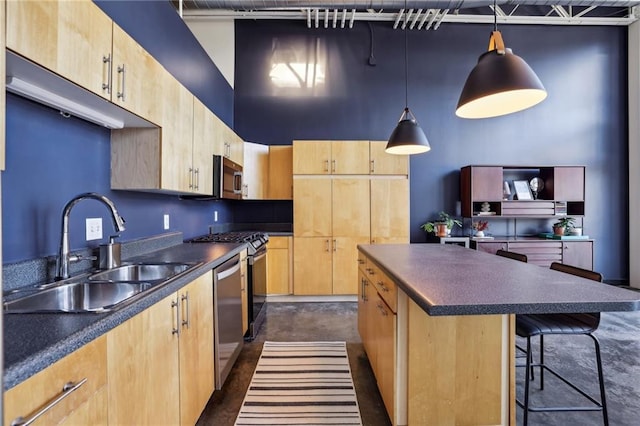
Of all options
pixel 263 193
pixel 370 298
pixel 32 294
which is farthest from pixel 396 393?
pixel 263 193

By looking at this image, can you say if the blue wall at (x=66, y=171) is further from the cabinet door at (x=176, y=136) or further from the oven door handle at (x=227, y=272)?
the oven door handle at (x=227, y=272)

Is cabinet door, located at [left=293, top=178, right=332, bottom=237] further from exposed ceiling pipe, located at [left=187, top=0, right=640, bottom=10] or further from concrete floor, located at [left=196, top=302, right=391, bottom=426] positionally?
exposed ceiling pipe, located at [left=187, top=0, right=640, bottom=10]

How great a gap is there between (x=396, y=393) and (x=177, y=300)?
3.94 ft

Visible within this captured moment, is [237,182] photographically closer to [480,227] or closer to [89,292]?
[89,292]

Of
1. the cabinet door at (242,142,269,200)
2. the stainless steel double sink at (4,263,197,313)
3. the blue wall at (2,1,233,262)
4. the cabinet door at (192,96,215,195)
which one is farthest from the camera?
the cabinet door at (242,142,269,200)

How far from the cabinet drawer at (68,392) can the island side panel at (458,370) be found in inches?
50.9

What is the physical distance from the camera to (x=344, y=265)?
409 centimetres

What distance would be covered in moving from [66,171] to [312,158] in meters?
2.86

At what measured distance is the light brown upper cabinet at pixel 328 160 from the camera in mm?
4105

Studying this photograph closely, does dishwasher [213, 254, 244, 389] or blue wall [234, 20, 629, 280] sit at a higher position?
blue wall [234, 20, 629, 280]

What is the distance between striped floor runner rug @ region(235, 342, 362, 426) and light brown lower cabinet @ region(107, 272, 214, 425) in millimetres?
373

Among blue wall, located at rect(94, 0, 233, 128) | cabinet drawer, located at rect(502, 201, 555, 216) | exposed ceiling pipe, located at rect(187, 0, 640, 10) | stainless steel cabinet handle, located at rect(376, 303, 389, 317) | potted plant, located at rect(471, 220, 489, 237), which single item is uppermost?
exposed ceiling pipe, located at rect(187, 0, 640, 10)

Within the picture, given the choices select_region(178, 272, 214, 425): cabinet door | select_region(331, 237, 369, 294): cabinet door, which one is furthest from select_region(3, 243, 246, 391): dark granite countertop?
select_region(331, 237, 369, 294): cabinet door

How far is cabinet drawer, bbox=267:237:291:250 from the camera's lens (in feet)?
13.4
